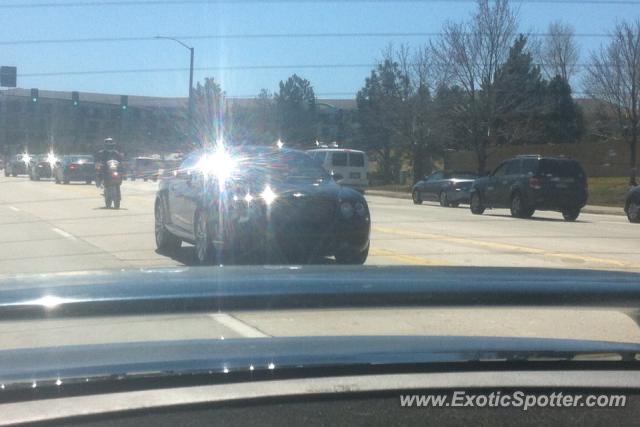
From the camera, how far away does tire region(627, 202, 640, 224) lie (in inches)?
890

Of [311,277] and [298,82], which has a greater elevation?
[298,82]

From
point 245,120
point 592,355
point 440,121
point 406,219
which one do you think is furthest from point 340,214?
point 245,120

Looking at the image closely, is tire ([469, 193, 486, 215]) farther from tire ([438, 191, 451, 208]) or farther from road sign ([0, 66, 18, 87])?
road sign ([0, 66, 18, 87])

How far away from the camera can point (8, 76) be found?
41344mm

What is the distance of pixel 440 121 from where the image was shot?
157 feet

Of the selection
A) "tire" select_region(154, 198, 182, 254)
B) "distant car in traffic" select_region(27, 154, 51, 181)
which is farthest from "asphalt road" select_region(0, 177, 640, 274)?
"distant car in traffic" select_region(27, 154, 51, 181)

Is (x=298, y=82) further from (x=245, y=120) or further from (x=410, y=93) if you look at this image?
(x=410, y=93)

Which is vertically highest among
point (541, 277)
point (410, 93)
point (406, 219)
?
point (410, 93)

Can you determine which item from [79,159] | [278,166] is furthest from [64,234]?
[79,159]

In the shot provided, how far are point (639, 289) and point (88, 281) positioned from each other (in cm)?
198

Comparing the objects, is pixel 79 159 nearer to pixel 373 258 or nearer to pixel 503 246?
pixel 503 246

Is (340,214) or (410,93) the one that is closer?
(340,214)

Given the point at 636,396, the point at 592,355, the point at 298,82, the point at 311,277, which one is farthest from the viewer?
the point at 298,82

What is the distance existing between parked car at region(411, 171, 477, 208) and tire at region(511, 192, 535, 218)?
306 inches
